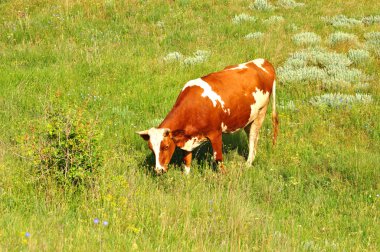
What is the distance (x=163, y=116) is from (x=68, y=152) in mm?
4345

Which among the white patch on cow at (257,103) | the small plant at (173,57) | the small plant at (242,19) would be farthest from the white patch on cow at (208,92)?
the small plant at (242,19)

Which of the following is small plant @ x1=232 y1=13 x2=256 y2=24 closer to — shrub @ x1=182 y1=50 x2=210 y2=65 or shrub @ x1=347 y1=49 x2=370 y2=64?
shrub @ x1=182 y1=50 x2=210 y2=65

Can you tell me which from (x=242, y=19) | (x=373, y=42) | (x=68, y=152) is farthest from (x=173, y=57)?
(x=68, y=152)

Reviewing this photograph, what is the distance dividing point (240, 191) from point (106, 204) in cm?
213

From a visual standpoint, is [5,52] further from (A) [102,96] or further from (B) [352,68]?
(B) [352,68]

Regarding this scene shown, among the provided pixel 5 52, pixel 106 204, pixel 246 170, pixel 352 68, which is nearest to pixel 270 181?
pixel 246 170

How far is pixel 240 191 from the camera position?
301 inches

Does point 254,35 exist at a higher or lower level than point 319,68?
higher

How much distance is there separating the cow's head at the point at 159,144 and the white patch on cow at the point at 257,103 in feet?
7.36

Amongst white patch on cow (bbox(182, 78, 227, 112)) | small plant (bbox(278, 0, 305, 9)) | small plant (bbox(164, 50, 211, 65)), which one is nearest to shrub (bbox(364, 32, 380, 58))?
small plant (bbox(278, 0, 305, 9))

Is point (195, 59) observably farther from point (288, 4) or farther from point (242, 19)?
point (288, 4)

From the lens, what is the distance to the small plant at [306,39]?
15.6 metres

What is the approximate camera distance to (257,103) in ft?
32.4

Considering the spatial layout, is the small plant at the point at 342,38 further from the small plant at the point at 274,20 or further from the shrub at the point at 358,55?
the small plant at the point at 274,20
